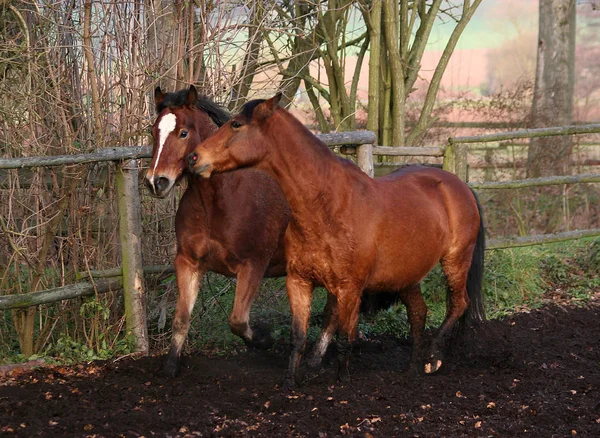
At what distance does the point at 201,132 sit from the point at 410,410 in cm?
233

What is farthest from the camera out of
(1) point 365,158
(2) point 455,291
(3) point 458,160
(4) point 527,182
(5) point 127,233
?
(4) point 527,182

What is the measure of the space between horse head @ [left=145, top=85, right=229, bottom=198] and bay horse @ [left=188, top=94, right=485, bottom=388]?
0.77ft

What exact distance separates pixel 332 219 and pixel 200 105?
53.2 inches

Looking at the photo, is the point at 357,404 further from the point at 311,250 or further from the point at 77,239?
the point at 77,239

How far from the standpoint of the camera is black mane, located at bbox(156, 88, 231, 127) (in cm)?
548

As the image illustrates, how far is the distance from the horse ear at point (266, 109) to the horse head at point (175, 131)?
0.66 meters

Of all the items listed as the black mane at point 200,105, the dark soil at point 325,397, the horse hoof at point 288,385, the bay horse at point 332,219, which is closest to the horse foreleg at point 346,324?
the bay horse at point 332,219

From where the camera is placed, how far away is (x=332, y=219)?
5082 millimetres

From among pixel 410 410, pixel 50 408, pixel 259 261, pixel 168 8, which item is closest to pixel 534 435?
pixel 410 410

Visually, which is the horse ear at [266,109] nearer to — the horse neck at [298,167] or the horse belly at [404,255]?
the horse neck at [298,167]

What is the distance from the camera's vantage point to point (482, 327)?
6.68 m

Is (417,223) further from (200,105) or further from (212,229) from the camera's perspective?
(200,105)

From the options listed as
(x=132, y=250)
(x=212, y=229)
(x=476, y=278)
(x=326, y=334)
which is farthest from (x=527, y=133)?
(x=132, y=250)

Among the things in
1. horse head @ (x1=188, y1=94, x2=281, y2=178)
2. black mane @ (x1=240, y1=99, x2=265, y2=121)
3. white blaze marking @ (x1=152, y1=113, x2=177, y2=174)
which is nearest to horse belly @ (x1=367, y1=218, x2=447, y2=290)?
horse head @ (x1=188, y1=94, x2=281, y2=178)
